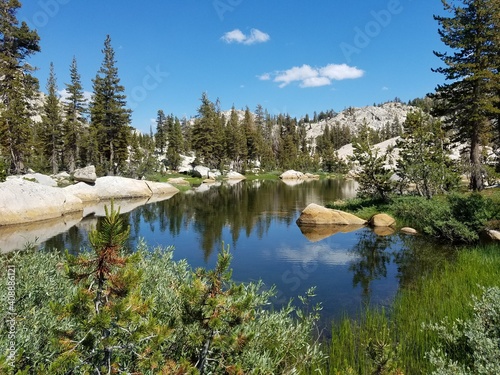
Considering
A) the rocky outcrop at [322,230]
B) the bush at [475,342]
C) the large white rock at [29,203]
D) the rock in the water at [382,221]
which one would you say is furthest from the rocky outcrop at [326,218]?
the large white rock at [29,203]

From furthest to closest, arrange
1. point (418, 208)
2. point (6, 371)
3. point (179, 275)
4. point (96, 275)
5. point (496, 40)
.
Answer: point (496, 40) < point (418, 208) < point (179, 275) < point (96, 275) < point (6, 371)

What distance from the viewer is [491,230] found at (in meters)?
16.3

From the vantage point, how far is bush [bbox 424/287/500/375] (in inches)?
195

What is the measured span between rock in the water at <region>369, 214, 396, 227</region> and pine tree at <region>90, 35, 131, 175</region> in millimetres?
42981

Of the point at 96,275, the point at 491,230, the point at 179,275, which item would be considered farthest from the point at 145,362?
the point at 491,230

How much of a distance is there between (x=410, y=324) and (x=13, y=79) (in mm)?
50915

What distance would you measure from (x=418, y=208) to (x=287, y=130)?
353 ft

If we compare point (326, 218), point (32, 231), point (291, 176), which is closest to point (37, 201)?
point (32, 231)

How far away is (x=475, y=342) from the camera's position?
214 inches

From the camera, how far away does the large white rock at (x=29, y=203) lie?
2312 cm

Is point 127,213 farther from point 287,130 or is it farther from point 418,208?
point 287,130

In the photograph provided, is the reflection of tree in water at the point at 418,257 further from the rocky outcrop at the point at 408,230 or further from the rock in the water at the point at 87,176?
the rock in the water at the point at 87,176

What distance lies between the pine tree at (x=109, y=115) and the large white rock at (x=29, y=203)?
26.1 meters

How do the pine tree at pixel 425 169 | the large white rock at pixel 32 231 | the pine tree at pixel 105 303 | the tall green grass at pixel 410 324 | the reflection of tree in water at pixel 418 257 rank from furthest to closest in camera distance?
the pine tree at pixel 425 169, the large white rock at pixel 32 231, the reflection of tree in water at pixel 418 257, the tall green grass at pixel 410 324, the pine tree at pixel 105 303
